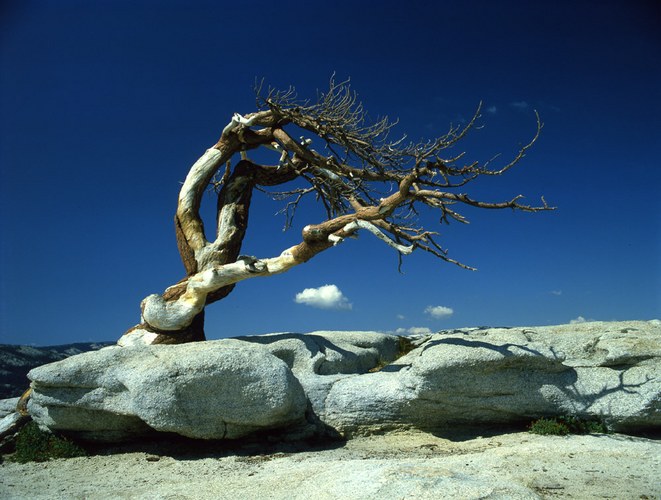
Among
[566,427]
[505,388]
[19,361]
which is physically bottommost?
[566,427]

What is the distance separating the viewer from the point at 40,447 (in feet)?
41.5

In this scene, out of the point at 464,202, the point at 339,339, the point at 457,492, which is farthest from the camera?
the point at 339,339

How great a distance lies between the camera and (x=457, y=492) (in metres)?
7.44

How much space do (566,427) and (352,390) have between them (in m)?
4.93

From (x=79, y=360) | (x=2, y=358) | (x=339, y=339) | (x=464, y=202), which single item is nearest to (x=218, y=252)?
(x=339, y=339)

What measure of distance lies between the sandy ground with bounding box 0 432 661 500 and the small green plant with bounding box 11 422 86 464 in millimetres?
366

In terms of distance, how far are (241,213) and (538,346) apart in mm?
11087

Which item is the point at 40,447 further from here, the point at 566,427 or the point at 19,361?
the point at 19,361

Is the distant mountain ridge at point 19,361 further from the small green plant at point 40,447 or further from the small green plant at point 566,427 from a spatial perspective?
the small green plant at point 566,427

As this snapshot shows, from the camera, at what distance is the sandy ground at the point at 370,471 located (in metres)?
7.96

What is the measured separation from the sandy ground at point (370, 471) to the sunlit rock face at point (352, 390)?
58 centimetres

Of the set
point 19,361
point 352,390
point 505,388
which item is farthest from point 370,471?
point 19,361

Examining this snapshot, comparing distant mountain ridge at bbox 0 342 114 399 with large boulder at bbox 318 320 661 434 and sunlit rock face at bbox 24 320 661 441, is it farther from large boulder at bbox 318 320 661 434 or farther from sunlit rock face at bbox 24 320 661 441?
large boulder at bbox 318 320 661 434

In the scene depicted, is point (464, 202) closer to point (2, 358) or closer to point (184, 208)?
point (184, 208)
